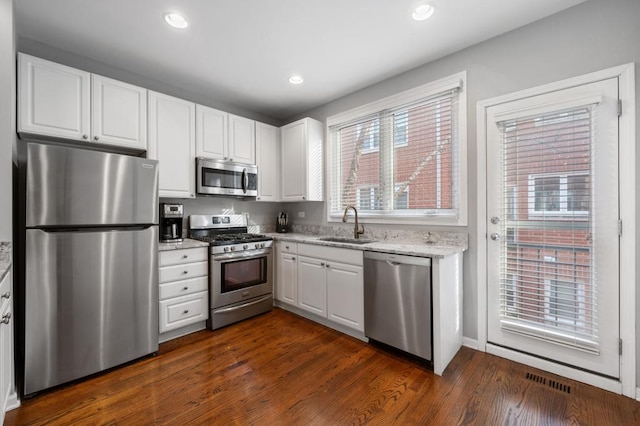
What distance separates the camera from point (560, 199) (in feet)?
6.64

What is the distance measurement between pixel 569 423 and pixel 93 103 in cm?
405

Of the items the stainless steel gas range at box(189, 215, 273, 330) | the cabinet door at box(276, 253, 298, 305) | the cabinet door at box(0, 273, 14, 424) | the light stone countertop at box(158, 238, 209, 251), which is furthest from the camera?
the cabinet door at box(276, 253, 298, 305)

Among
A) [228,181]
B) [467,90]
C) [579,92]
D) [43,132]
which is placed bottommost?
[228,181]

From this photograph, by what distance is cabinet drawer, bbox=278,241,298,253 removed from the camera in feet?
10.7

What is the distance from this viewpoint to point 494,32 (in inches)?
89.0

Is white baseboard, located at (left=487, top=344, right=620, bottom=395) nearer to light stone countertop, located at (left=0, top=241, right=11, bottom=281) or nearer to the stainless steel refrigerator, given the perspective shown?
the stainless steel refrigerator

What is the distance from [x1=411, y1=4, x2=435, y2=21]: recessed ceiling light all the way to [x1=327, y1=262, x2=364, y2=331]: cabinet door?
204 centimetres

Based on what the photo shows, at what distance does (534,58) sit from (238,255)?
3.16 metres

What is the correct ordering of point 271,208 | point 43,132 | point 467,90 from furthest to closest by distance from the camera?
point 271,208 < point 467,90 < point 43,132

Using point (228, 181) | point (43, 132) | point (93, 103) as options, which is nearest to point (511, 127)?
point (228, 181)

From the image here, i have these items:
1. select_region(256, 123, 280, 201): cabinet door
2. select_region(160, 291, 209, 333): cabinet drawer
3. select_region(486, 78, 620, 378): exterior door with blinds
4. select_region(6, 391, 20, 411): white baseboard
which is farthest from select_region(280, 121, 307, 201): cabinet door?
select_region(6, 391, 20, 411): white baseboard

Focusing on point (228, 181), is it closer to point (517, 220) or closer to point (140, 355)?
point (140, 355)

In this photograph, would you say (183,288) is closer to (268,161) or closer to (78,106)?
(78,106)

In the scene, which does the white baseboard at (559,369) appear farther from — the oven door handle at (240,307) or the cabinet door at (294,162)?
the cabinet door at (294,162)
